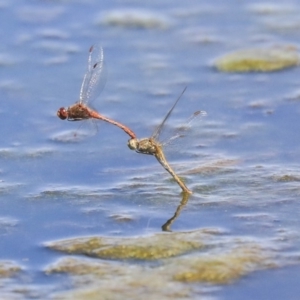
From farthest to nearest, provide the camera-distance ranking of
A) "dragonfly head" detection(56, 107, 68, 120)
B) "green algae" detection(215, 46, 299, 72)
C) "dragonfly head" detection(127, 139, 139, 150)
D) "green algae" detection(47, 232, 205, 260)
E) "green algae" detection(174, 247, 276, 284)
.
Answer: "green algae" detection(215, 46, 299, 72) < "dragonfly head" detection(56, 107, 68, 120) < "dragonfly head" detection(127, 139, 139, 150) < "green algae" detection(47, 232, 205, 260) < "green algae" detection(174, 247, 276, 284)

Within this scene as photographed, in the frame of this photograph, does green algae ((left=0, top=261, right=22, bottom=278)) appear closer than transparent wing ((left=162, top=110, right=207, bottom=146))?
Yes

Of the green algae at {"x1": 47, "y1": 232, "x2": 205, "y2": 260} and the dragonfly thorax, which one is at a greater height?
the dragonfly thorax

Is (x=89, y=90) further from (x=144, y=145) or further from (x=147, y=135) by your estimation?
(x=144, y=145)

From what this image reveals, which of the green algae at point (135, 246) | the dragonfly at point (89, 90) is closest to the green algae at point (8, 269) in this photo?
the green algae at point (135, 246)

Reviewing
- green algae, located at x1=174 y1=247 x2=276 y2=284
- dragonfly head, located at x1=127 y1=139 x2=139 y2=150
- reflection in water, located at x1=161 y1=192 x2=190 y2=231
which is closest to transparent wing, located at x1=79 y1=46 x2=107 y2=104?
dragonfly head, located at x1=127 y1=139 x2=139 y2=150

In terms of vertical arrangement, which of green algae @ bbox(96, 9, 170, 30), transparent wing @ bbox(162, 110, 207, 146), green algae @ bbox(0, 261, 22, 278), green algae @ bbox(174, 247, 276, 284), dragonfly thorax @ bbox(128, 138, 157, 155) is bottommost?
green algae @ bbox(0, 261, 22, 278)

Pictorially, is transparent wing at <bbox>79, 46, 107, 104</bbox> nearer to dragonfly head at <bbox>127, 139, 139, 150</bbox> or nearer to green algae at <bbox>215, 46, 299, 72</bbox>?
dragonfly head at <bbox>127, 139, 139, 150</bbox>
